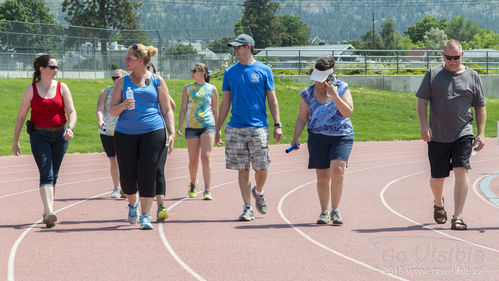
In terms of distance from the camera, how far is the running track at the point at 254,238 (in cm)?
633

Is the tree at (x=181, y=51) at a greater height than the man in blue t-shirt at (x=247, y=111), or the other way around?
the tree at (x=181, y=51)

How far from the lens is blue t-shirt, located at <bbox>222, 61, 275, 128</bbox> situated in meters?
8.79

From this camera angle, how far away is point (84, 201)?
11.0 meters

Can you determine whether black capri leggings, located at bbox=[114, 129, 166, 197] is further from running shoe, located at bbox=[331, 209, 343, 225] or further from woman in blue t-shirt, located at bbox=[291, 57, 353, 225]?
running shoe, located at bbox=[331, 209, 343, 225]

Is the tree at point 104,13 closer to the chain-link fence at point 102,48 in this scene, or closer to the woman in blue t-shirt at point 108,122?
the chain-link fence at point 102,48

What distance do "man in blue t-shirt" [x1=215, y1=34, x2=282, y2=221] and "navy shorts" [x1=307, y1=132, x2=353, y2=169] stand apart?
1.64 feet

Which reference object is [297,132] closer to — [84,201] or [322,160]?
[322,160]

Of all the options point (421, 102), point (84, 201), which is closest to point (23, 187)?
point (84, 201)

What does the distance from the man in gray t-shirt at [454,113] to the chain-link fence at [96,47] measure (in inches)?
990

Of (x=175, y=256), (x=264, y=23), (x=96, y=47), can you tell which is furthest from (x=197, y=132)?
(x=264, y=23)

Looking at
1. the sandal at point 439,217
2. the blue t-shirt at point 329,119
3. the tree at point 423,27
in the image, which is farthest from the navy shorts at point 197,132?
the tree at point 423,27

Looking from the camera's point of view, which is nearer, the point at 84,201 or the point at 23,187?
the point at 84,201

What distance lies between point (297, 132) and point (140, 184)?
176cm

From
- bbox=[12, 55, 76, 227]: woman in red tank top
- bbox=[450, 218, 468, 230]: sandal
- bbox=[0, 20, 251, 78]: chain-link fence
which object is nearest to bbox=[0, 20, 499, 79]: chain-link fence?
bbox=[0, 20, 251, 78]: chain-link fence
